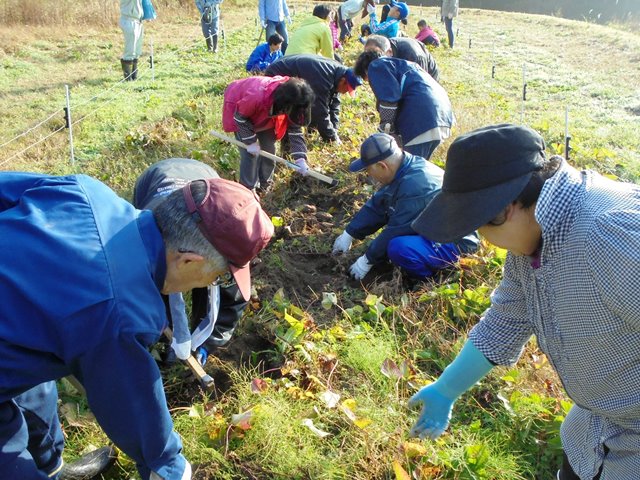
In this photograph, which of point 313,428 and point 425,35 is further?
point 425,35

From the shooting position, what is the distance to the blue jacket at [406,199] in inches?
145

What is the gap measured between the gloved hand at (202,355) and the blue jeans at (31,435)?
0.91 m

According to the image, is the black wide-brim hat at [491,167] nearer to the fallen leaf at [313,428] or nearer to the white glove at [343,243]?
the fallen leaf at [313,428]

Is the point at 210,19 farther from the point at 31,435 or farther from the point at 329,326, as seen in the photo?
the point at 31,435

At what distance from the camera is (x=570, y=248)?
1.34m

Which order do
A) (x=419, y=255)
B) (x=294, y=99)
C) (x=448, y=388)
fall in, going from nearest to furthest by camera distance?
1. (x=448, y=388)
2. (x=419, y=255)
3. (x=294, y=99)

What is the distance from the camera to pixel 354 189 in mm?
5105

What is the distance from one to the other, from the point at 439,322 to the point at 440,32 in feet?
51.5

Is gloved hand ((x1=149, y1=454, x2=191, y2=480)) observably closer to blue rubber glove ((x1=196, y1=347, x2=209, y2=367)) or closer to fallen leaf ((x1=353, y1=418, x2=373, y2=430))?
fallen leaf ((x1=353, y1=418, x2=373, y2=430))

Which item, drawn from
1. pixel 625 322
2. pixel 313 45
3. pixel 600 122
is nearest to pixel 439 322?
pixel 625 322

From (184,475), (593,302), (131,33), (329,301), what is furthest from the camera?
(131,33)

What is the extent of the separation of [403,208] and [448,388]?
195 centimetres

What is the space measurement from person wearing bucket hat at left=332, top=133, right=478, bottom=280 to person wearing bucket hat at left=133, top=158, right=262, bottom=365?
108 centimetres

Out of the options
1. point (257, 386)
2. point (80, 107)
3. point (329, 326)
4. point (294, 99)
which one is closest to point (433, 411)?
point (257, 386)
